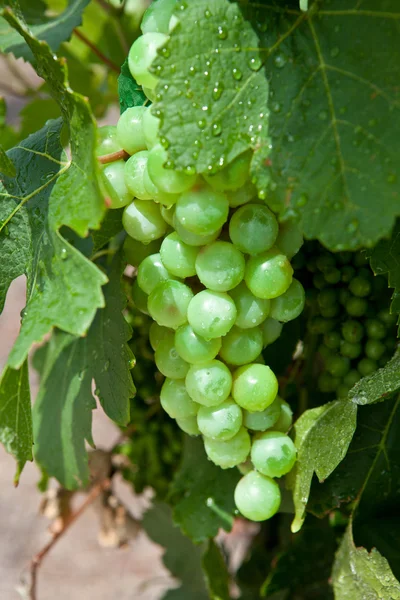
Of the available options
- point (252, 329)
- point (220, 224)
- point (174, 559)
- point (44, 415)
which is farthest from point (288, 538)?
point (220, 224)

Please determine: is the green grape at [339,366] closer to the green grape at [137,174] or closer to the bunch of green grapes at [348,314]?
the bunch of green grapes at [348,314]

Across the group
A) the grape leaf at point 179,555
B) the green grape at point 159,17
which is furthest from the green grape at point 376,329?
→ the grape leaf at point 179,555

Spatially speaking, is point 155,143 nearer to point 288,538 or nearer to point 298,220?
point 298,220

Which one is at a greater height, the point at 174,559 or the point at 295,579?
the point at 295,579

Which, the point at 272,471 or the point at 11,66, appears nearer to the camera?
the point at 272,471

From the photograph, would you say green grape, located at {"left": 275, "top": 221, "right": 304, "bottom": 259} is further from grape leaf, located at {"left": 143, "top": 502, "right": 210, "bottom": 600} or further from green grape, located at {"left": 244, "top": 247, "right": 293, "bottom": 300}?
grape leaf, located at {"left": 143, "top": 502, "right": 210, "bottom": 600}

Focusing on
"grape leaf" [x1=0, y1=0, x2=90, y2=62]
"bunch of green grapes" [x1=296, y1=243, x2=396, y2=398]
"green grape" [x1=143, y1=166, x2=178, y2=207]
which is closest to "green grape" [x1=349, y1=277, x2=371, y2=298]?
"bunch of green grapes" [x1=296, y1=243, x2=396, y2=398]
